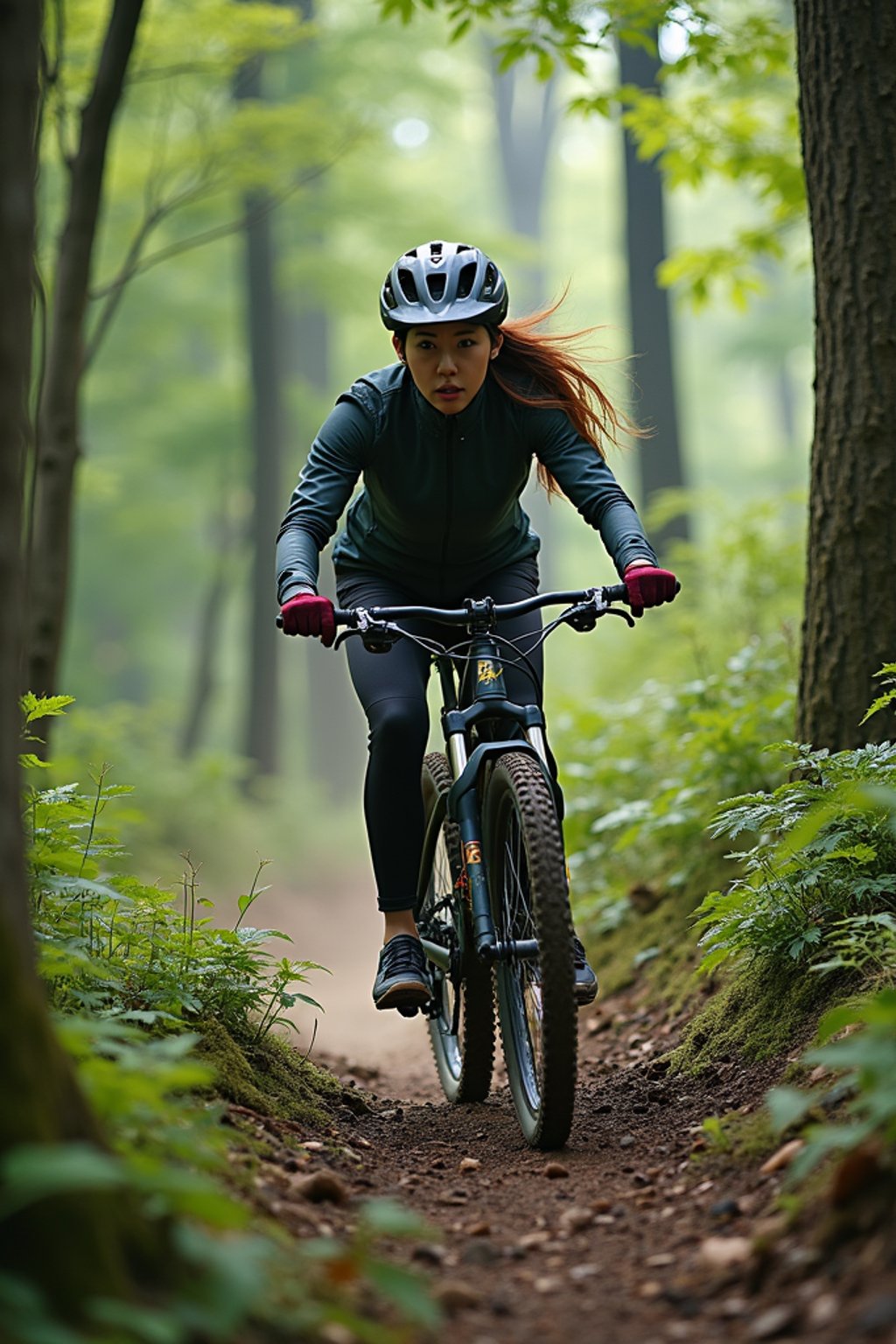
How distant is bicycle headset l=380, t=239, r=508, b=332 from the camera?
13.4 ft

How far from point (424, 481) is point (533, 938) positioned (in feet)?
4.99

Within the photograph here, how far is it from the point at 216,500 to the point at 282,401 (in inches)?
197

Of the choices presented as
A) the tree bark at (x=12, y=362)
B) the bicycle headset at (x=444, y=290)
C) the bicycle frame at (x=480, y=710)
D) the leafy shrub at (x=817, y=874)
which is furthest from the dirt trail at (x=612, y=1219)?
the bicycle headset at (x=444, y=290)

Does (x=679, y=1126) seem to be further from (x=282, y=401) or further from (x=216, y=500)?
(x=216, y=500)

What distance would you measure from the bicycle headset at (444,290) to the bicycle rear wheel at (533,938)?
1.39 metres

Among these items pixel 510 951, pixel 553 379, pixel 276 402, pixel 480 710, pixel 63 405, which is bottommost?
pixel 510 951

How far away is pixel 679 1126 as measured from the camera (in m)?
3.70

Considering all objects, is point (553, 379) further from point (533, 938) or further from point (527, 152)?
point (527, 152)

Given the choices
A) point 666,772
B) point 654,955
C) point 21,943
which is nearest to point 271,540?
point 666,772

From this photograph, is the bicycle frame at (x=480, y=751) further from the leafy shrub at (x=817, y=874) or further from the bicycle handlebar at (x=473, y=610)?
the leafy shrub at (x=817, y=874)

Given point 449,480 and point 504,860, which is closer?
point 504,860

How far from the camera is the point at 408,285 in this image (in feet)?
13.7

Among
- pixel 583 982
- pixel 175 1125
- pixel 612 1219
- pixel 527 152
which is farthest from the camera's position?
pixel 527 152

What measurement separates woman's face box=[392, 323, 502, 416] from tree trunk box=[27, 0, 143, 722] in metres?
2.84
